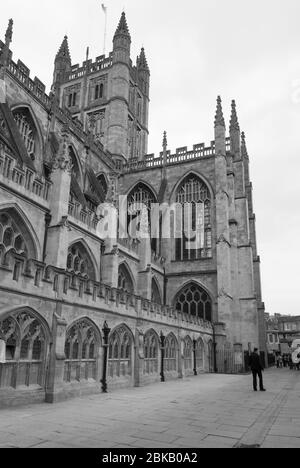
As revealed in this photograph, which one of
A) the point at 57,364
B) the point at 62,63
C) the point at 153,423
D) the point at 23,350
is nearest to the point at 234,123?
the point at 62,63

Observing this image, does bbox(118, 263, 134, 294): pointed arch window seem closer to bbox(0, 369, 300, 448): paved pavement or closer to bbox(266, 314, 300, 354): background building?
bbox(0, 369, 300, 448): paved pavement

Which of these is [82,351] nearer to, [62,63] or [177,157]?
[177,157]

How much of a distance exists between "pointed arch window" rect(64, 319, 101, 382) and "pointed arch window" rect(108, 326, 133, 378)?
98 cm

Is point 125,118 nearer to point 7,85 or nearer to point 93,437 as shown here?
point 7,85

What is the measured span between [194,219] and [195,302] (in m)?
7.22

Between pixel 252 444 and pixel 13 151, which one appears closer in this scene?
pixel 252 444

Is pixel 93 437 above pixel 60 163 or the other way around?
the other way around

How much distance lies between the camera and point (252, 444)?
5.53m

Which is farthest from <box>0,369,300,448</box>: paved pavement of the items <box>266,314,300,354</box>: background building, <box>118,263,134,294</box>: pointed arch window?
<box>266,314,300,354</box>: background building

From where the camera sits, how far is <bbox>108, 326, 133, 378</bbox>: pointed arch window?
44.9 ft

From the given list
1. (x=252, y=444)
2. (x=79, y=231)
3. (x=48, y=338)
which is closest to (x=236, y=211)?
(x=79, y=231)
